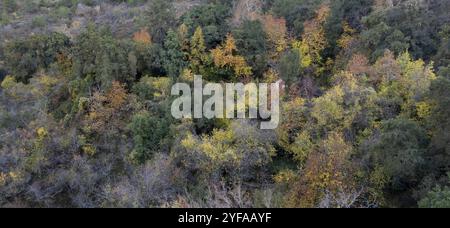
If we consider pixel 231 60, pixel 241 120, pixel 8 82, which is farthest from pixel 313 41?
pixel 8 82

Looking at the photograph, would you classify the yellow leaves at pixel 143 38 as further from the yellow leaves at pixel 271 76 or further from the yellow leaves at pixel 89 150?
the yellow leaves at pixel 271 76

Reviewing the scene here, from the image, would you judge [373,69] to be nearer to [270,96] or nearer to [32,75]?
[270,96]

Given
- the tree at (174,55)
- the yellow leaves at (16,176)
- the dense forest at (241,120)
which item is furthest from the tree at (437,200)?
the yellow leaves at (16,176)

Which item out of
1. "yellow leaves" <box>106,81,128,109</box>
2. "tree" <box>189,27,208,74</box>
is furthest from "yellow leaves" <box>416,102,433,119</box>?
"yellow leaves" <box>106,81,128,109</box>

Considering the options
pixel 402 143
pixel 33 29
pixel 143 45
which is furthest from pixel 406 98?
pixel 33 29

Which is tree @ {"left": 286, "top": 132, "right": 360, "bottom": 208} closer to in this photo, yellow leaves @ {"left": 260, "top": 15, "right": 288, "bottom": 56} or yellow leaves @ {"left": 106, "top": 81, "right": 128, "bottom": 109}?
yellow leaves @ {"left": 260, "top": 15, "right": 288, "bottom": 56}
